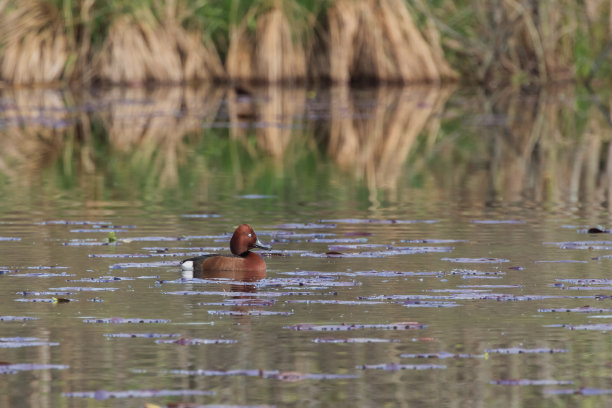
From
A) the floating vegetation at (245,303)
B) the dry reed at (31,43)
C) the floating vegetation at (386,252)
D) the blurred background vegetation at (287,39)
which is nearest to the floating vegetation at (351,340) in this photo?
the floating vegetation at (245,303)

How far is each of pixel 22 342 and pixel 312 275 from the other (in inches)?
98.9

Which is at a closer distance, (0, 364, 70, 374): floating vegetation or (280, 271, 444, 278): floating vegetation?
(0, 364, 70, 374): floating vegetation

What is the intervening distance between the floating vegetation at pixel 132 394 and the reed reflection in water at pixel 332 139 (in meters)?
7.76

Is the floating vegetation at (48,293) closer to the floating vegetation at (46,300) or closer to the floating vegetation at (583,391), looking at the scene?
the floating vegetation at (46,300)

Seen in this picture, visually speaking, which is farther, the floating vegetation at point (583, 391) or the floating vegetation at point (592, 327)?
the floating vegetation at point (592, 327)

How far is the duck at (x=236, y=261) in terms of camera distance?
368 inches

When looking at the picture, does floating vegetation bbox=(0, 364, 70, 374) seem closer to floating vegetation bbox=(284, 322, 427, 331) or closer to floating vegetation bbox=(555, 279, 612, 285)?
floating vegetation bbox=(284, 322, 427, 331)

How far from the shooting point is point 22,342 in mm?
7145

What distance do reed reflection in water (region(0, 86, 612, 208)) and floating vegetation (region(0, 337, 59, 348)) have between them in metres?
6.94

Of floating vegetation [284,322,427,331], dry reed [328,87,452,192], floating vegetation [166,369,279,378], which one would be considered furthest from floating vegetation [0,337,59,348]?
dry reed [328,87,452,192]

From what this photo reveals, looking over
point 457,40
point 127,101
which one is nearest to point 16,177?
point 127,101

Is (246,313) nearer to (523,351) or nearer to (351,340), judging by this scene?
(351,340)

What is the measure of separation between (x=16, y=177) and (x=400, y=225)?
6.01m

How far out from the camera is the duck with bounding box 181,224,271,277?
368 inches
